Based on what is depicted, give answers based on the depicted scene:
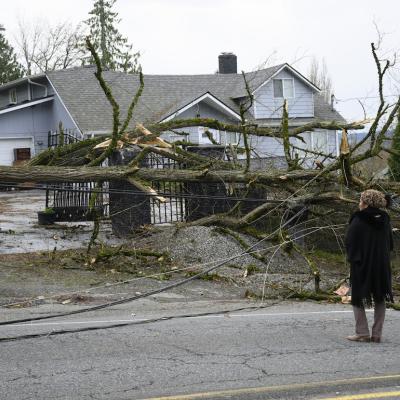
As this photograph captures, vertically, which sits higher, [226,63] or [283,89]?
[226,63]

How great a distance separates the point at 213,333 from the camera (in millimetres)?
8359

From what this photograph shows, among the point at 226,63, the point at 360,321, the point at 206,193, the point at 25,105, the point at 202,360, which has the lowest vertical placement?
the point at 202,360

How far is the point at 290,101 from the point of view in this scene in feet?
121

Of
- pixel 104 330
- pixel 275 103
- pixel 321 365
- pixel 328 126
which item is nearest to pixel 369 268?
pixel 321 365

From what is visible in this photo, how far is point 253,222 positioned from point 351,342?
22.0ft

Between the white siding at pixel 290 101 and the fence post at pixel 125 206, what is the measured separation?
21.2 m

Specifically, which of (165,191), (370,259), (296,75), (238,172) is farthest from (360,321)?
(296,75)

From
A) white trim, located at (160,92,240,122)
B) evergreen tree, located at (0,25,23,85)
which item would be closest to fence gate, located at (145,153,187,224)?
white trim, located at (160,92,240,122)

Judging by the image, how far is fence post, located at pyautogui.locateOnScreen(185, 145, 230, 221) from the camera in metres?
15.9

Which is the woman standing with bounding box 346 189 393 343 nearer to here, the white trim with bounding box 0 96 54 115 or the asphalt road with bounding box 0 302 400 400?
the asphalt road with bounding box 0 302 400 400

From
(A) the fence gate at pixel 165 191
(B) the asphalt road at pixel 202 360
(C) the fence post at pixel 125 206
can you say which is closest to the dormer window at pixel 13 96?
(A) the fence gate at pixel 165 191

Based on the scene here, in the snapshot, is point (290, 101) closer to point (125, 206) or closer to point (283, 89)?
point (283, 89)

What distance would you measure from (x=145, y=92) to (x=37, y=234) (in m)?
21.0

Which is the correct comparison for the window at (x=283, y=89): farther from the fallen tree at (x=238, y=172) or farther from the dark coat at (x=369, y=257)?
the dark coat at (x=369, y=257)
